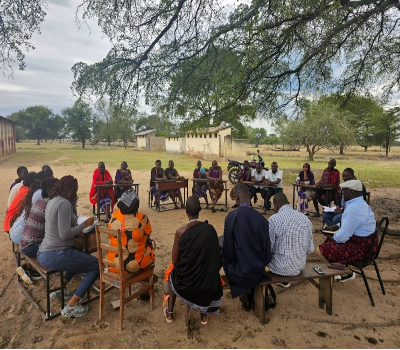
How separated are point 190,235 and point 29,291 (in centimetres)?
263

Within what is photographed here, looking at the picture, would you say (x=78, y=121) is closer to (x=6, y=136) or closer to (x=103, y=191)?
(x=6, y=136)

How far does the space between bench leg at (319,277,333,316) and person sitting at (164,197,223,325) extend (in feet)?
4.27

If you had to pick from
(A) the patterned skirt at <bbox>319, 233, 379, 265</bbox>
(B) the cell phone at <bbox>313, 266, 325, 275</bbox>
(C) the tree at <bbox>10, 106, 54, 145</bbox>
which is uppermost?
(C) the tree at <bbox>10, 106, 54, 145</bbox>

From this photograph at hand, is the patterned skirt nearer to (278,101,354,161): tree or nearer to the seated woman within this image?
the seated woman

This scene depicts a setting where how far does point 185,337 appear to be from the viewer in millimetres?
2912

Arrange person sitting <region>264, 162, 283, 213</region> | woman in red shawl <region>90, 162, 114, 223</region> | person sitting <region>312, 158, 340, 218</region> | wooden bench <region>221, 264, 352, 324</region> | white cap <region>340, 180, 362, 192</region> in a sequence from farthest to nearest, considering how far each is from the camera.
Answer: person sitting <region>264, 162, 283, 213</region> → woman in red shawl <region>90, 162, 114, 223</region> → person sitting <region>312, 158, 340, 218</region> → white cap <region>340, 180, 362, 192</region> → wooden bench <region>221, 264, 352, 324</region>

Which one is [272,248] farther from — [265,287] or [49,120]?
[49,120]

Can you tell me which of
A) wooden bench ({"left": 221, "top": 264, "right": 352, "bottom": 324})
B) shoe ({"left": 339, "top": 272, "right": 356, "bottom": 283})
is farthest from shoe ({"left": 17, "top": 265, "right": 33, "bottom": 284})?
shoe ({"left": 339, "top": 272, "right": 356, "bottom": 283})

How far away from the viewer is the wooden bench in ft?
10.3

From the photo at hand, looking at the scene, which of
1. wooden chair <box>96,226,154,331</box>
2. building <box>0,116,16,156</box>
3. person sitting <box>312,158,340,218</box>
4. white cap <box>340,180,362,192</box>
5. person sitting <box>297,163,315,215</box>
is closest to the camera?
wooden chair <box>96,226,154,331</box>

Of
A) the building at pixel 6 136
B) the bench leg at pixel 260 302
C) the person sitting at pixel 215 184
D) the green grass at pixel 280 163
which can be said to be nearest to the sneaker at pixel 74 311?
the bench leg at pixel 260 302

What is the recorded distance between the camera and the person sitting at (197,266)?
2877 mm

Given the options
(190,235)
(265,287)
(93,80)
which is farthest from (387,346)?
(93,80)

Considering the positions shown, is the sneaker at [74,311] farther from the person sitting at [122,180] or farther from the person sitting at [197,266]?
the person sitting at [122,180]
